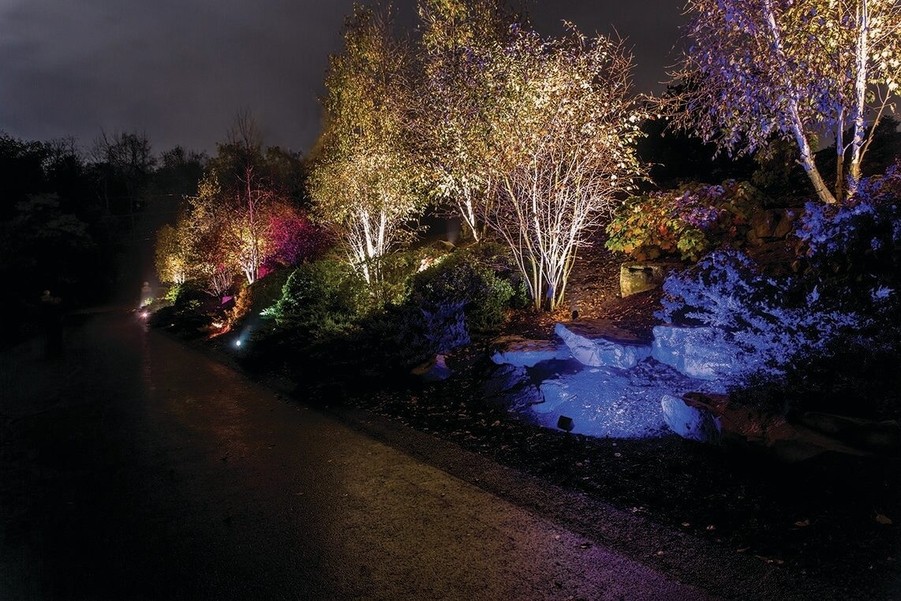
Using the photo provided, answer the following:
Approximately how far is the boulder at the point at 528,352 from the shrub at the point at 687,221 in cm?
303

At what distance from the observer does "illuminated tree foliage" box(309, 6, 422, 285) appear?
12.4 metres

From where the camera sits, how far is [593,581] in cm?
333

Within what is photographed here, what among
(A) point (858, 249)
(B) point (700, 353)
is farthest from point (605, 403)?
(A) point (858, 249)

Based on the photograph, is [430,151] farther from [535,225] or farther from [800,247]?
[800,247]

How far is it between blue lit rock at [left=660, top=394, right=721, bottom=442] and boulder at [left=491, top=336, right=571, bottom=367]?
1.89 m

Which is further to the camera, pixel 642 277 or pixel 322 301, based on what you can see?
pixel 322 301

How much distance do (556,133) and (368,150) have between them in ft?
16.9

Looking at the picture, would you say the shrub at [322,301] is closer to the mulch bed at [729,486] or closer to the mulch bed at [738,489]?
the mulch bed at [729,486]

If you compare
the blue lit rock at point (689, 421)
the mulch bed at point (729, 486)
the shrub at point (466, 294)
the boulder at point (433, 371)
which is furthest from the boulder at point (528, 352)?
the blue lit rock at point (689, 421)

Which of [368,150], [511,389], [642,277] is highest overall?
[368,150]

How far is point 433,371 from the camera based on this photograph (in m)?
7.88

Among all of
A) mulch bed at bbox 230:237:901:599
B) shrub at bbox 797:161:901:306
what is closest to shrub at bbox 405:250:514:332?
mulch bed at bbox 230:237:901:599

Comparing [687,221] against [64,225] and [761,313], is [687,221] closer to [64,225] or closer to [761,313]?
[761,313]

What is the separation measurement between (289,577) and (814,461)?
366cm
